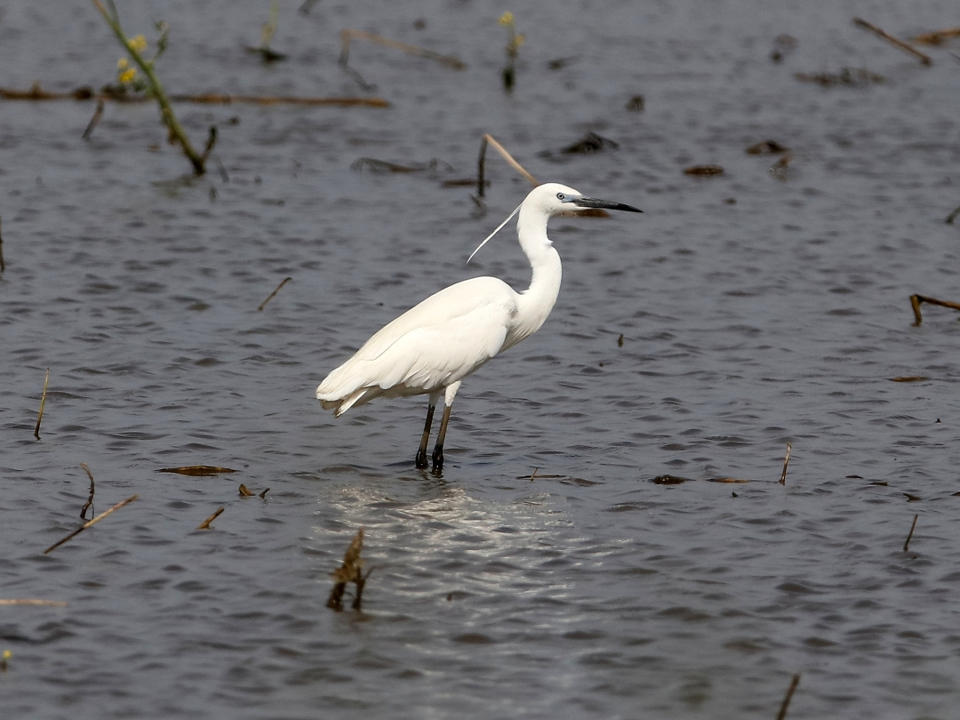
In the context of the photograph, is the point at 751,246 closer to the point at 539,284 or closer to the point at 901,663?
the point at 539,284

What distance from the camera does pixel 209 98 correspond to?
15945 millimetres

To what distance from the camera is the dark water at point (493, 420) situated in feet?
16.9

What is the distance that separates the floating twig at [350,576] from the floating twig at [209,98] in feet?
36.3

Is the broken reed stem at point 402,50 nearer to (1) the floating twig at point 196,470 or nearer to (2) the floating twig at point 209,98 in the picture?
(2) the floating twig at point 209,98

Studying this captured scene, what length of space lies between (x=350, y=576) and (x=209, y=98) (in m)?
11.6

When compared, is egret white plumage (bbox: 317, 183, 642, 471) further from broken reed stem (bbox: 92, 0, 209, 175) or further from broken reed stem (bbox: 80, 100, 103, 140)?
broken reed stem (bbox: 80, 100, 103, 140)

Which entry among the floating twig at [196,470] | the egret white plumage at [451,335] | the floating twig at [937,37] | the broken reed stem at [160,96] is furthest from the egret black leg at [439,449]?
the floating twig at [937,37]

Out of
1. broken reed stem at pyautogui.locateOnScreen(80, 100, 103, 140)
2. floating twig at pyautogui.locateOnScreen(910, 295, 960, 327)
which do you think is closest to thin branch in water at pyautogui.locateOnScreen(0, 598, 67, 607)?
floating twig at pyautogui.locateOnScreen(910, 295, 960, 327)

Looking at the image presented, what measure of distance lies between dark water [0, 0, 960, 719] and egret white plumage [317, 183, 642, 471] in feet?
1.41

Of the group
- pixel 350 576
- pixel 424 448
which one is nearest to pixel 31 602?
pixel 350 576

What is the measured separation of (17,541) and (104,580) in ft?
1.91

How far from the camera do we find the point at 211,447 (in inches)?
295

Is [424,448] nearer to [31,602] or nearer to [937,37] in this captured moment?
[31,602]

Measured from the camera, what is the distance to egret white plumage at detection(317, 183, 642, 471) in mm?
7164
